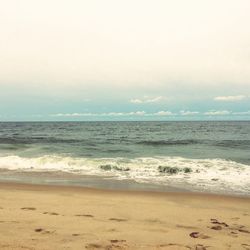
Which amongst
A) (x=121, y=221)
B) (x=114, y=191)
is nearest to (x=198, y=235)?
(x=121, y=221)

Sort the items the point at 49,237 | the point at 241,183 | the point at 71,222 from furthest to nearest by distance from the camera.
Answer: the point at 241,183 → the point at 71,222 → the point at 49,237

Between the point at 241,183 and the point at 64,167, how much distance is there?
8.68m

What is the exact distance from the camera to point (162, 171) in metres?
16.0

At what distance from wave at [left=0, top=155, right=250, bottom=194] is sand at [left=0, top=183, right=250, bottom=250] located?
275 centimetres

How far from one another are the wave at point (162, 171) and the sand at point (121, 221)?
2.75m

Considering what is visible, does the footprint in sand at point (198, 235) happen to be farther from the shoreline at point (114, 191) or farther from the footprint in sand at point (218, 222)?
the shoreline at point (114, 191)

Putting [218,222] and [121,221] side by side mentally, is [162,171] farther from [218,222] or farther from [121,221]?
[121,221]

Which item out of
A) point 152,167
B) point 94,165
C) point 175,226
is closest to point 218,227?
point 175,226

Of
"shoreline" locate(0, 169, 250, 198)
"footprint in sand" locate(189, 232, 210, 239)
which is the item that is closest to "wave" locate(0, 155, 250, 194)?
"shoreline" locate(0, 169, 250, 198)

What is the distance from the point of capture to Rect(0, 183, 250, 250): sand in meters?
5.42

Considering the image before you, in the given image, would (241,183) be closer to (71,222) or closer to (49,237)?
(71,222)

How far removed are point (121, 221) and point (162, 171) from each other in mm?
9354

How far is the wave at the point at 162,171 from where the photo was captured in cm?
1287

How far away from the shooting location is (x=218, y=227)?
664 cm
